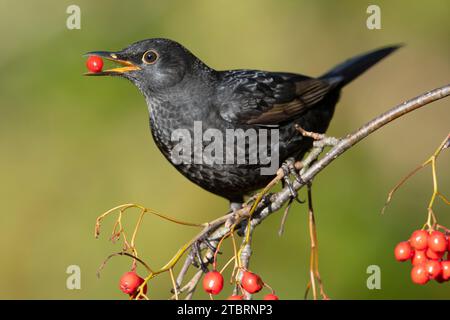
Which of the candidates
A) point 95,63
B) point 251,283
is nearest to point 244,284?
point 251,283

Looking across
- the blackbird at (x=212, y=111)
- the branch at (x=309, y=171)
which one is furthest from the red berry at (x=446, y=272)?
the blackbird at (x=212, y=111)

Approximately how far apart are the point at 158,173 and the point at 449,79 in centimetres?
314

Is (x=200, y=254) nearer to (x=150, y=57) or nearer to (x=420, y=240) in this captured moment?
(x=420, y=240)

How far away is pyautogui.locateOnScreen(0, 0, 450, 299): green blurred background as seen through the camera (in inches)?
235

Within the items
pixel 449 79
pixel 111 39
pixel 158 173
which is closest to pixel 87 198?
pixel 158 173

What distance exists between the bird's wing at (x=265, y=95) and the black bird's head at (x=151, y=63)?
0.35m

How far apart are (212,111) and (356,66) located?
1534 millimetres

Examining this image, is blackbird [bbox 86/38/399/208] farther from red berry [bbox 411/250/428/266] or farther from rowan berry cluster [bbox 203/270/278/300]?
red berry [bbox 411/250/428/266]

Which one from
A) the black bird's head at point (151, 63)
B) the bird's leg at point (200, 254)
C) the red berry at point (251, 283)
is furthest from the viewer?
the black bird's head at point (151, 63)

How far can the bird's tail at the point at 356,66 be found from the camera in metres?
5.49

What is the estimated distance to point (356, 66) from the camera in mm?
5578

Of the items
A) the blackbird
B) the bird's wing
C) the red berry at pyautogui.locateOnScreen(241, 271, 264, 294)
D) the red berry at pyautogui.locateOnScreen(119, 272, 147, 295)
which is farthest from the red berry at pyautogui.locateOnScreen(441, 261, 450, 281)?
the bird's wing

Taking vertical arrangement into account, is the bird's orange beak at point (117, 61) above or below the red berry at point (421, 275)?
above

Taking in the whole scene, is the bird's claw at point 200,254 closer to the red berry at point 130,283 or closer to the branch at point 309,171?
the branch at point 309,171
